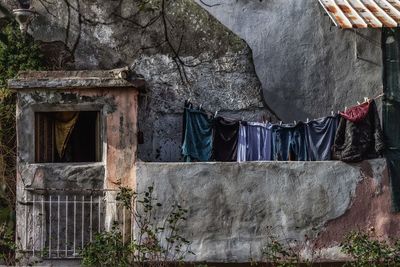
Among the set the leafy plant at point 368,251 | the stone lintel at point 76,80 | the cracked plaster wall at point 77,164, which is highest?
the stone lintel at point 76,80

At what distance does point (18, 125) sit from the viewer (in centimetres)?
1216

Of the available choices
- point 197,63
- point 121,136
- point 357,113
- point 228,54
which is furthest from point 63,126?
point 357,113

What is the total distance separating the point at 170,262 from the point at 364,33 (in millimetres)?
4908

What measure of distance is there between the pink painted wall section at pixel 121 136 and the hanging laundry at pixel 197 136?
880 millimetres

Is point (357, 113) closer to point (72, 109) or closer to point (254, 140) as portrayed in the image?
point (254, 140)

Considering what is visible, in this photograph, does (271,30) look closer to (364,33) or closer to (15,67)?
(364,33)

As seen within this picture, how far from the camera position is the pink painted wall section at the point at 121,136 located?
11.9m

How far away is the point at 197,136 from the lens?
12.4 m

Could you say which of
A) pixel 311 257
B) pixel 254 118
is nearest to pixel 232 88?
pixel 254 118

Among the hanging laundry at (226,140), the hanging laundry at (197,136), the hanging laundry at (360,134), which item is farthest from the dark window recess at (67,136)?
the hanging laundry at (360,134)

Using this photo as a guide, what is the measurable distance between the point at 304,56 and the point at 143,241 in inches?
162

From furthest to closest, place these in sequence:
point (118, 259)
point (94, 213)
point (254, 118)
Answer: point (254, 118) < point (94, 213) < point (118, 259)

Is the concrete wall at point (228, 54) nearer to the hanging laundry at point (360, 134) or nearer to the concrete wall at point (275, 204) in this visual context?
the hanging laundry at point (360, 134)

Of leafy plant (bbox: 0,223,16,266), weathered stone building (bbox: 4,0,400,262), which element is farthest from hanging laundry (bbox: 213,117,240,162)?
leafy plant (bbox: 0,223,16,266)
